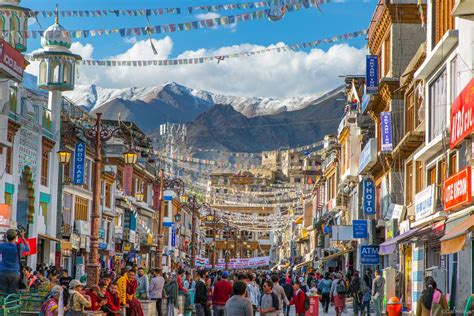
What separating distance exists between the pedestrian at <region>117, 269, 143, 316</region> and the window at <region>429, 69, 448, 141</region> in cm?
1078

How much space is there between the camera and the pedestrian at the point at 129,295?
70.9 ft

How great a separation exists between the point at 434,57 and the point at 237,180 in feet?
513

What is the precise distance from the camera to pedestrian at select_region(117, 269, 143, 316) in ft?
70.9

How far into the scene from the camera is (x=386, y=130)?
132 ft

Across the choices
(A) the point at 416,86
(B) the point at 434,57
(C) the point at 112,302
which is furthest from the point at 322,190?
(C) the point at 112,302

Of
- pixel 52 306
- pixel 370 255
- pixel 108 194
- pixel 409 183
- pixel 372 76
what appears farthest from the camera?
pixel 108 194

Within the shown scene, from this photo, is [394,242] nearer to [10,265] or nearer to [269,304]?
[269,304]

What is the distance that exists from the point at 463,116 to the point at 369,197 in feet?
81.8

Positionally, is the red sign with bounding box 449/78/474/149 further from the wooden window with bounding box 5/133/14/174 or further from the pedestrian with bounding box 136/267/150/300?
the wooden window with bounding box 5/133/14/174

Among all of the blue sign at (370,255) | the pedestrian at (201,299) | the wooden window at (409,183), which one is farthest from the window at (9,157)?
the pedestrian at (201,299)

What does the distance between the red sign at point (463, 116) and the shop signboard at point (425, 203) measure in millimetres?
6021

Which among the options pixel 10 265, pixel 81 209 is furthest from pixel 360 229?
pixel 10 265

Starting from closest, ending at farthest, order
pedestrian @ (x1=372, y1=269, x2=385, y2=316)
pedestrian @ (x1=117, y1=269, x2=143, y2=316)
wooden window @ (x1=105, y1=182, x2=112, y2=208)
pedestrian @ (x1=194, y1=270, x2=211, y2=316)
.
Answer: pedestrian @ (x1=117, y1=269, x2=143, y2=316) → pedestrian @ (x1=194, y1=270, x2=211, y2=316) → pedestrian @ (x1=372, y1=269, x2=385, y2=316) → wooden window @ (x1=105, y1=182, x2=112, y2=208)

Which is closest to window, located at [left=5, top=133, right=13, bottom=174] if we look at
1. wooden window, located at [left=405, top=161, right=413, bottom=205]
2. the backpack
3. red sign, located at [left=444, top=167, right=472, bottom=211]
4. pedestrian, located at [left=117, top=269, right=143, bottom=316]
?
the backpack
